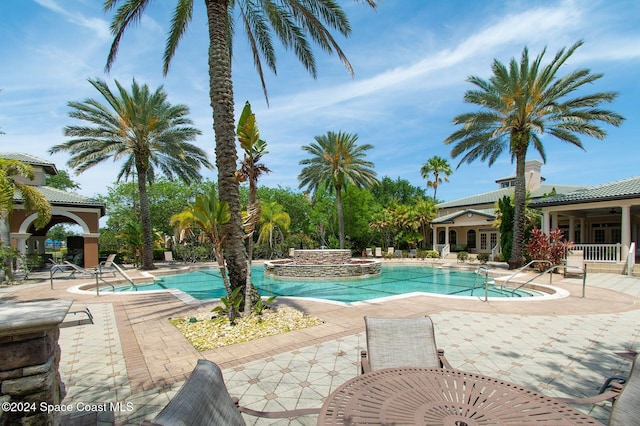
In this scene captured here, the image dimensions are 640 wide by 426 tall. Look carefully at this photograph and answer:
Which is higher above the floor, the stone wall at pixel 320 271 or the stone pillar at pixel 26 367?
the stone pillar at pixel 26 367

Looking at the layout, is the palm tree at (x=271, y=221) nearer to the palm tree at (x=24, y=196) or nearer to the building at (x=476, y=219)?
the building at (x=476, y=219)

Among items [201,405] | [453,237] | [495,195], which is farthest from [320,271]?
[495,195]

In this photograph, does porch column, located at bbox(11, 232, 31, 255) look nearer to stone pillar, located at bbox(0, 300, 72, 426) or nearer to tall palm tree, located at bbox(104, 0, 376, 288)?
tall palm tree, located at bbox(104, 0, 376, 288)

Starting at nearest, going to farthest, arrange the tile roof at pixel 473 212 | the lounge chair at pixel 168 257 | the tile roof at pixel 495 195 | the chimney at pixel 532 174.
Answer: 1. the lounge chair at pixel 168 257
2. the tile roof at pixel 473 212
3. the tile roof at pixel 495 195
4. the chimney at pixel 532 174

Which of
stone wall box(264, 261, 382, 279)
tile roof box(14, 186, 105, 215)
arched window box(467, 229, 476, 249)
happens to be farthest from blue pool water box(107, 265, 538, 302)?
arched window box(467, 229, 476, 249)

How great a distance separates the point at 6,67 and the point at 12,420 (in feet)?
41.0

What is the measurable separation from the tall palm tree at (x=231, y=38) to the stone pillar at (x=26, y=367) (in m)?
5.20

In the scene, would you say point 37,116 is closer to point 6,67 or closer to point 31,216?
point 6,67


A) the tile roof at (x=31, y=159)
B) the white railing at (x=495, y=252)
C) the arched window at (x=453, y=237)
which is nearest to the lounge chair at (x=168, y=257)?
the tile roof at (x=31, y=159)

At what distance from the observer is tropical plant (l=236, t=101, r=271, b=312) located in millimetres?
7500

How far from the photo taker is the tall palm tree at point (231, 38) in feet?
24.8

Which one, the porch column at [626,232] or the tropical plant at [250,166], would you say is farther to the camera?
the porch column at [626,232]

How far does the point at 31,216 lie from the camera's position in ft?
61.3

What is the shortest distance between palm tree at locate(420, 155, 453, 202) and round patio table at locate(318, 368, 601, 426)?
41.6m
